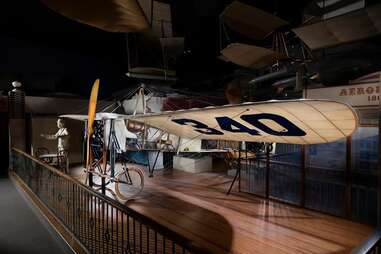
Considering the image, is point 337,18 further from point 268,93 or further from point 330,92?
point 268,93

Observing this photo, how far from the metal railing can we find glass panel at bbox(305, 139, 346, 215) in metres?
3.37

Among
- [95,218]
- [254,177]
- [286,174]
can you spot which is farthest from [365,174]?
[95,218]

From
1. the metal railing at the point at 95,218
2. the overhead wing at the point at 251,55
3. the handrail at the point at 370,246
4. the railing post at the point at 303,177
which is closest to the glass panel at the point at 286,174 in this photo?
the railing post at the point at 303,177

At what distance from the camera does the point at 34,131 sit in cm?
976

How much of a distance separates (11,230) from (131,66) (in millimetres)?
6138

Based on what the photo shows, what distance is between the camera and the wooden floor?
12.1ft

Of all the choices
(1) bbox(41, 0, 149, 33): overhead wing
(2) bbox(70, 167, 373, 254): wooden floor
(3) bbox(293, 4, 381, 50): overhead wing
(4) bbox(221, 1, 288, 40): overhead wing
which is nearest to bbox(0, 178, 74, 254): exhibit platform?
(2) bbox(70, 167, 373, 254): wooden floor

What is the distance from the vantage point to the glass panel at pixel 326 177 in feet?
16.1

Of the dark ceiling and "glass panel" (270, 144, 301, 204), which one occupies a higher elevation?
the dark ceiling

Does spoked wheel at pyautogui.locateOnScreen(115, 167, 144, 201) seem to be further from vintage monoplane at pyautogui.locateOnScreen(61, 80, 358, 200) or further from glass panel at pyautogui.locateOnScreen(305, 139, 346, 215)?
glass panel at pyautogui.locateOnScreen(305, 139, 346, 215)

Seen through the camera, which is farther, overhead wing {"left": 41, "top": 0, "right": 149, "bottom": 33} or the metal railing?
overhead wing {"left": 41, "top": 0, "right": 149, "bottom": 33}

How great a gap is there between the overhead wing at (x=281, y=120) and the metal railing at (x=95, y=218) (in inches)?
65.8

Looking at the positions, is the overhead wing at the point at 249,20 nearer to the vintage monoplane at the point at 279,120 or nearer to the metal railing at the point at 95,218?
the vintage monoplane at the point at 279,120

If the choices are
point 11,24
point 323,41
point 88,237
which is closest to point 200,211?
point 88,237
